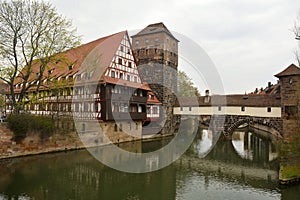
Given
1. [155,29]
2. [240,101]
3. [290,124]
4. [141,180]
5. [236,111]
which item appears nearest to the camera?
[141,180]

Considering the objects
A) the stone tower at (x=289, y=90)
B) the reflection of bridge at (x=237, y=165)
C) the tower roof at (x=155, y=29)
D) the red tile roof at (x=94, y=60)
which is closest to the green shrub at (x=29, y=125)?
the red tile roof at (x=94, y=60)

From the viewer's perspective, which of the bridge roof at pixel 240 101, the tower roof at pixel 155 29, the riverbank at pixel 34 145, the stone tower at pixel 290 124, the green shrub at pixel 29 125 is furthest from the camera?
the tower roof at pixel 155 29

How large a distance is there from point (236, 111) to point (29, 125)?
16.7 meters

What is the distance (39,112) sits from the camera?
23.4m

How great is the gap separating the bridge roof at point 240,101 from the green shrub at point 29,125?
14.7 m

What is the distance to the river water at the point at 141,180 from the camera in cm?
942

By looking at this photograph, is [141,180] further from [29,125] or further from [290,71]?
[290,71]

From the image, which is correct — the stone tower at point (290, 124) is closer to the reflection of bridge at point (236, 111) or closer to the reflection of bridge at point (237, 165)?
the reflection of bridge at point (237, 165)

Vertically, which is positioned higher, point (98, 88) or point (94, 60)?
point (94, 60)

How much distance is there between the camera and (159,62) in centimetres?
2936

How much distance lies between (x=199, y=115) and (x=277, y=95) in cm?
777

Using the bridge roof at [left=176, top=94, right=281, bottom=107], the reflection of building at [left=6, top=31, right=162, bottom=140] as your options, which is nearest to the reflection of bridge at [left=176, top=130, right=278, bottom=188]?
the bridge roof at [left=176, top=94, right=281, bottom=107]

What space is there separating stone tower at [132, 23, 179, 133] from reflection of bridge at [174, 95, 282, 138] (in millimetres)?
2503

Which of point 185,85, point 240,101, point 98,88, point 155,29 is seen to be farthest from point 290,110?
point 185,85
